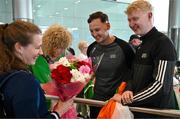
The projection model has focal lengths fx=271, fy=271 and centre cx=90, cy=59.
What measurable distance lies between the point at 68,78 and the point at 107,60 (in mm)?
955

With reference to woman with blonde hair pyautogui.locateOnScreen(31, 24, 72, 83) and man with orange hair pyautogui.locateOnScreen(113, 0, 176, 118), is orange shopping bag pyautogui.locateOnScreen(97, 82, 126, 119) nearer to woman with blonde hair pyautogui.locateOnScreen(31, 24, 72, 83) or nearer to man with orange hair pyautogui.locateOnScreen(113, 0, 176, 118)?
man with orange hair pyautogui.locateOnScreen(113, 0, 176, 118)

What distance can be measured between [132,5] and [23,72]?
109cm

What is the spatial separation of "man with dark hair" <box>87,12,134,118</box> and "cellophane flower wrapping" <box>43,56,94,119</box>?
2.24 feet

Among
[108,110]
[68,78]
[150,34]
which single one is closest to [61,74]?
[68,78]

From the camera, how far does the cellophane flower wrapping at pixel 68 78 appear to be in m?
1.60

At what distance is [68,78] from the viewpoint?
1607mm

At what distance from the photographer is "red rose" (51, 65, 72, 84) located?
1.59 m

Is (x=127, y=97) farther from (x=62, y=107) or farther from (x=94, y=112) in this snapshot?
(x=94, y=112)

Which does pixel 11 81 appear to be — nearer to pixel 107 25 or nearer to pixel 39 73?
pixel 39 73

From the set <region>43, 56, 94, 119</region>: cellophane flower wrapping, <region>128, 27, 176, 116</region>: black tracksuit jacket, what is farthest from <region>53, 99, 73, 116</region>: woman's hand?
<region>128, 27, 176, 116</region>: black tracksuit jacket

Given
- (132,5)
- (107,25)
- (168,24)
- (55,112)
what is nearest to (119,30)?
(168,24)

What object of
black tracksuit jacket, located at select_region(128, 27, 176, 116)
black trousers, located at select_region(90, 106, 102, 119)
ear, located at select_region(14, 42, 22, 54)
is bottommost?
black trousers, located at select_region(90, 106, 102, 119)

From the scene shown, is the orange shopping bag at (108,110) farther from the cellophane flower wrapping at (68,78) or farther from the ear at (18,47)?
the ear at (18,47)

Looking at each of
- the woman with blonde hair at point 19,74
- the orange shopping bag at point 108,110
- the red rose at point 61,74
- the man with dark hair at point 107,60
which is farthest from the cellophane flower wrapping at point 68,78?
the man with dark hair at point 107,60
